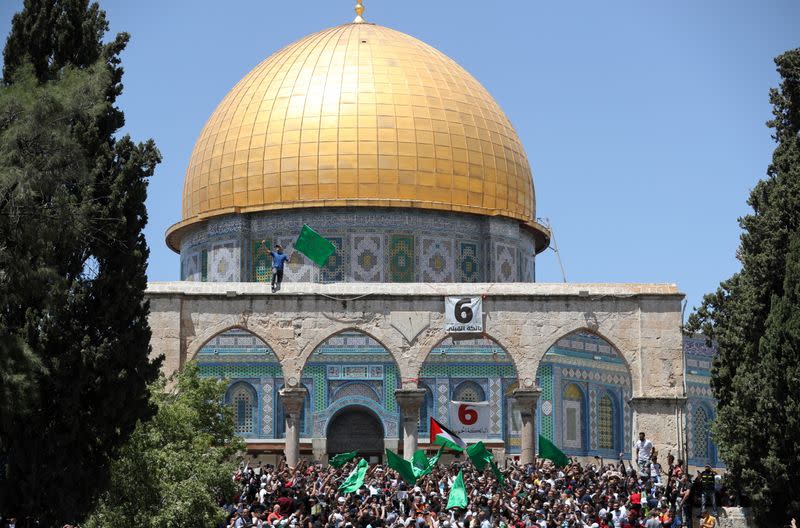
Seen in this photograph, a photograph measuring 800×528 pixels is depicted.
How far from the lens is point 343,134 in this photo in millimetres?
31453

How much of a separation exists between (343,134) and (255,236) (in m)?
2.78

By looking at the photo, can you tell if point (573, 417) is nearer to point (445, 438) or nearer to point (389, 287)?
point (389, 287)

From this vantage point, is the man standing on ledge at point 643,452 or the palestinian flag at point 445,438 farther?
the man standing on ledge at point 643,452

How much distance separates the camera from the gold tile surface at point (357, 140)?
1228 inches

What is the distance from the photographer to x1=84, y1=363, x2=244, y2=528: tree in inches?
691

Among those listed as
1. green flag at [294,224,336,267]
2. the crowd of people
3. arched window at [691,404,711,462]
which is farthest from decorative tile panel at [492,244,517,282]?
arched window at [691,404,711,462]

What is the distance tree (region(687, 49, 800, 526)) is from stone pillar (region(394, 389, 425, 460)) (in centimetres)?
539

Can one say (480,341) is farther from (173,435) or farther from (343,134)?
(173,435)

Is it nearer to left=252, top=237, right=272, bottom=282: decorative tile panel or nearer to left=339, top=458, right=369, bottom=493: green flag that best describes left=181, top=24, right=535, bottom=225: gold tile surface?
left=252, top=237, right=272, bottom=282: decorative tile panel

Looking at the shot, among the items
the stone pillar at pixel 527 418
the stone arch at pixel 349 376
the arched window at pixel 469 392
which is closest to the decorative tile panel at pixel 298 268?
the stone arch at pixel 349 376

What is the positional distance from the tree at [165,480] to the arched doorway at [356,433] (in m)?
13.8

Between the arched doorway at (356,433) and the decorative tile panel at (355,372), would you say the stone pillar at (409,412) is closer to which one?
the arched doorway at (356,433)

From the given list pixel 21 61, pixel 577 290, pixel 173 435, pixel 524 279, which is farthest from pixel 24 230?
pixel 524 279

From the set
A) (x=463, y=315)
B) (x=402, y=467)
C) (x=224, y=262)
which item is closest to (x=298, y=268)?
(x=224, y=262)
